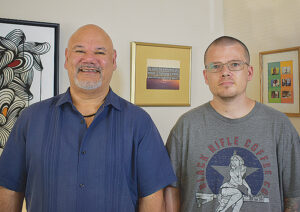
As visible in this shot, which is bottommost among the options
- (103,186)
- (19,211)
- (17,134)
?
(19,211)

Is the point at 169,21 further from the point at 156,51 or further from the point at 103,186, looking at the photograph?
the point at 103,186

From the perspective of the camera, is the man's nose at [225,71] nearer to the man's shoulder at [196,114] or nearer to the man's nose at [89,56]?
the man's shoulder at [196,114]

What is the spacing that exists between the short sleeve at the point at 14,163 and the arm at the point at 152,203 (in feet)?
1.72

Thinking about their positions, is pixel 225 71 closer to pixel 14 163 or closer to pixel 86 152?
pixel 86 152

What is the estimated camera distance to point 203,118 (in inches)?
51.6

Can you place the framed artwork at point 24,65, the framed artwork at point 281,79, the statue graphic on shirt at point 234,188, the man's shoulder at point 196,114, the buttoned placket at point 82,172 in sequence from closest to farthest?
the buttoned placket at point 82,172 < the statue graphic on shirt at point 234,188 < the man's shoulder at point 196,114 < the framed artwork at point 24,65 < the framed artwork at point 281,79

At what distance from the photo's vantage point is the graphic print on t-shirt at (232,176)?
119 cm

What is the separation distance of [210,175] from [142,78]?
980 millimetres

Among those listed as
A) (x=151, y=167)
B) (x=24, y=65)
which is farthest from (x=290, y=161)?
(x=24, y=65)

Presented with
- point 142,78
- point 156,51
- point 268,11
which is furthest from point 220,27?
point 142,78

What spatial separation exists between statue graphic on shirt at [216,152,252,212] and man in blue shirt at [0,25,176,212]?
0.76ft

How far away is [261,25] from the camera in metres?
2.04

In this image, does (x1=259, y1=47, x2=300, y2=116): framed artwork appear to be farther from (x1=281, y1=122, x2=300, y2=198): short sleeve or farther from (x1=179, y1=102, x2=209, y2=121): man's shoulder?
(x1=179, y1=102, x2=209, y2=121): man's shoulder

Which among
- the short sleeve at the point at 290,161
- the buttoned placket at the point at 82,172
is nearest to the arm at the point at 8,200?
the buttoned placket at the point at 82,172
